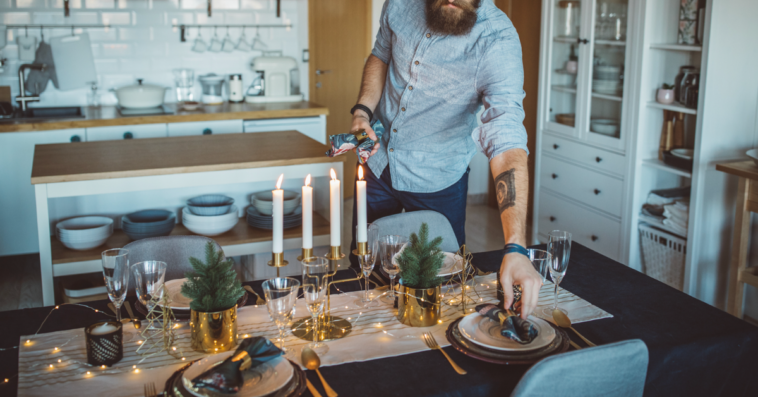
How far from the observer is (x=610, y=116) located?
11.3ft

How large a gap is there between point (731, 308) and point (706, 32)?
1.19 meters

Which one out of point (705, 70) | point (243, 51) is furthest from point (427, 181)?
point (243, 51)

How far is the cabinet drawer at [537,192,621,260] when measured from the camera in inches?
137

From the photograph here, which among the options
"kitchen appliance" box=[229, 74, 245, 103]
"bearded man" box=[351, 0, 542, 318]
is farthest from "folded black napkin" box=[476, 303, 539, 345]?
"kitchen appliance" box=[229, 74, 245, 103]

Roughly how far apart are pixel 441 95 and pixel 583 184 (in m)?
1.85

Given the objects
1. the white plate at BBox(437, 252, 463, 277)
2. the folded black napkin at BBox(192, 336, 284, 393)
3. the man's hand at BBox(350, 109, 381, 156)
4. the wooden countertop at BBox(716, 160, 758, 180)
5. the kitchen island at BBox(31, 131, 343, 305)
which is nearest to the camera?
the folded black napkin at BBox(192, 336, 284, 393)

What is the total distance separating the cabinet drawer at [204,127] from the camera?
4113mm

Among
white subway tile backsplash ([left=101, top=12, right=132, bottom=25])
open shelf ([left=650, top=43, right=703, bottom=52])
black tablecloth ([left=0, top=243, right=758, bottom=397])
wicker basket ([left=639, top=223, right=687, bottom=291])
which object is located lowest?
wicker basket ([left=639, top=223, right=687, bottom=291])

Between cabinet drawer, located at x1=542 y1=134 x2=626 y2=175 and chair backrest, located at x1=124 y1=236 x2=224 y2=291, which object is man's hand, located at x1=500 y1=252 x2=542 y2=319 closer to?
chair backrest, located at x1=124 y1=236 x2=224 y2=291

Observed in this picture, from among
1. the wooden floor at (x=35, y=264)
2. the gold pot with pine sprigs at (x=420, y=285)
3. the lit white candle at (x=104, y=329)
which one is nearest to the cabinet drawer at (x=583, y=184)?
the wooden floor at (x=35, y=264)

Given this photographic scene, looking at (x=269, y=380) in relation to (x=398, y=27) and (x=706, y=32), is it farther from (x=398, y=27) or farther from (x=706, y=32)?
(x=706, y=32)

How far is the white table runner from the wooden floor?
157 centimetres

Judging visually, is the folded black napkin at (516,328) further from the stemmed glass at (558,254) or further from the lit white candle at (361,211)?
the lit white candle at (361,211)

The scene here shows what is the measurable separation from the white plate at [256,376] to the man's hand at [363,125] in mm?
893
